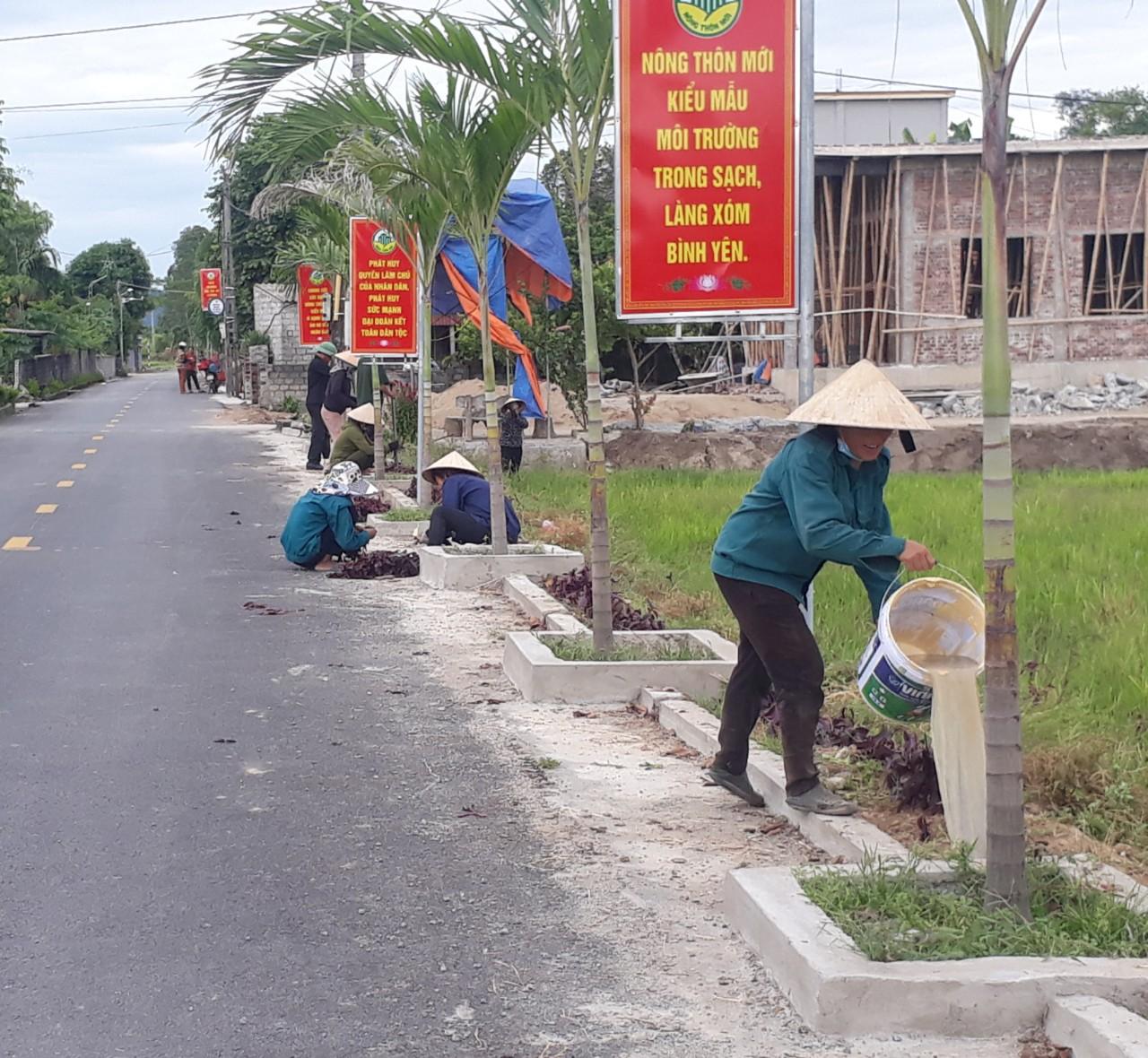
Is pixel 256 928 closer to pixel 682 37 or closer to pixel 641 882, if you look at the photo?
pixel 641 882

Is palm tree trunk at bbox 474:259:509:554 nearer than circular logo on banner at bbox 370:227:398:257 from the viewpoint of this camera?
Yes

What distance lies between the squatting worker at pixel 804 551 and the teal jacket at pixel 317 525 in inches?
306

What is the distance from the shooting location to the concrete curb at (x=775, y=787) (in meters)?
5.53

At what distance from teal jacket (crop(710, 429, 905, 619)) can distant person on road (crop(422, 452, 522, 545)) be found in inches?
285

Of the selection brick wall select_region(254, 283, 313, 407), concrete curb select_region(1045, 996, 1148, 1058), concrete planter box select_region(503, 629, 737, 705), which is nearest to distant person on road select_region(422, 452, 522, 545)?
concrete planter box select_region(503, 629, 737, 705)

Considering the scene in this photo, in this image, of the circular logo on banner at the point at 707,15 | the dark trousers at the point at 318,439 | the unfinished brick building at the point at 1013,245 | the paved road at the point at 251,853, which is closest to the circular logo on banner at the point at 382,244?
the dark trousers at the point at 318,439

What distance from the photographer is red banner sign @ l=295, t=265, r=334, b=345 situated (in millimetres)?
32281

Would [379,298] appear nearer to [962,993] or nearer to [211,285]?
[962,993]

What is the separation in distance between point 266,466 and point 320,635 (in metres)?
16.1

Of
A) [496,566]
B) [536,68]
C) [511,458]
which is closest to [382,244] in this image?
[511,458]

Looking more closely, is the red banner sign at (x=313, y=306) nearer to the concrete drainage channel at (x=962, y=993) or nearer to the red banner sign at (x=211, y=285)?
the concrete drainage channel at (x=962, y=993)

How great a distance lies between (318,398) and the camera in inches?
947

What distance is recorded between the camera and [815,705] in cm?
606

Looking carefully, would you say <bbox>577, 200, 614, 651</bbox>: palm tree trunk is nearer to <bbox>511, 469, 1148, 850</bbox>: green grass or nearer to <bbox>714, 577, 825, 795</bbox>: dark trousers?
<bbox>511, 469, 1148, 850</bbox>: green grass
